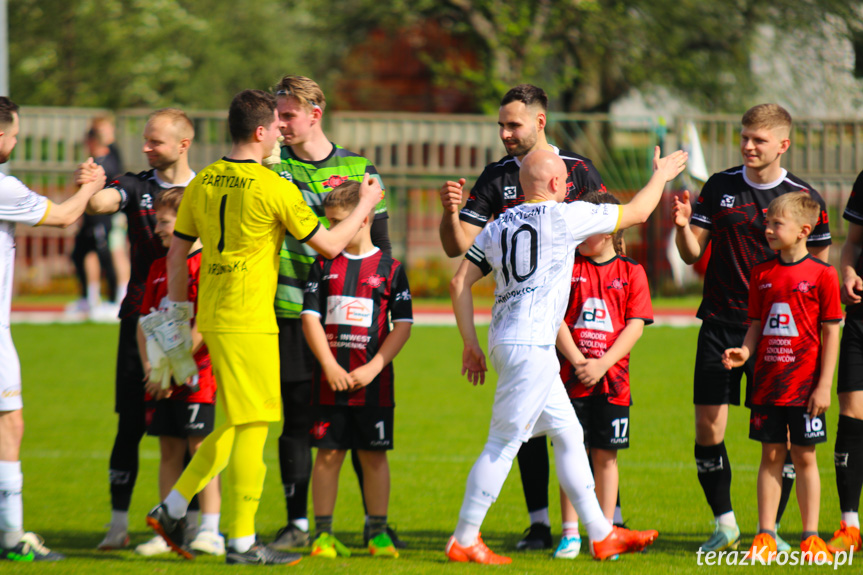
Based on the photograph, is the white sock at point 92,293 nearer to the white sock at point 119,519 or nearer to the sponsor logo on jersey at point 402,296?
the white sock at point 119,519

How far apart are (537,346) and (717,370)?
42.9 inches

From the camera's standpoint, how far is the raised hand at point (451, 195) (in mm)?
4301

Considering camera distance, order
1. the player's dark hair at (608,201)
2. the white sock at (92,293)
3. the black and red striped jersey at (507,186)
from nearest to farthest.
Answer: the player's dark hair at (608,201)
the black and red striped jersey at (507,186)
the white sock at (92,293)

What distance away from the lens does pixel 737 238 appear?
4.52m

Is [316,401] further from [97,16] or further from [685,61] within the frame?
[97,16]

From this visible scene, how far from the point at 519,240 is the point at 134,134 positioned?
51.8 feet

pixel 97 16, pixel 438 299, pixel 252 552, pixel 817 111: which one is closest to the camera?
pixel 252 552

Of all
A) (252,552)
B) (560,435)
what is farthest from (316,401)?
(560,435)

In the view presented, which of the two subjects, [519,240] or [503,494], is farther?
[503,494]

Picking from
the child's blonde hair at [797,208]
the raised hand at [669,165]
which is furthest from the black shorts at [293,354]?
the child's blonde hair at [797,208]

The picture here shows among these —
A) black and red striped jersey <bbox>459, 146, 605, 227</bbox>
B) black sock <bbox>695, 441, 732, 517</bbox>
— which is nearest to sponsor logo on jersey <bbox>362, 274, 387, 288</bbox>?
black and red striped jersey <bbox>459, 146, 605, 227</bbox>

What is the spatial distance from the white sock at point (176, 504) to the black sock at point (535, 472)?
5.63 feet

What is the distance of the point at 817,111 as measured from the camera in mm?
23094

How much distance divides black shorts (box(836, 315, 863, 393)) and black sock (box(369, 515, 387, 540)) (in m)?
2.41
